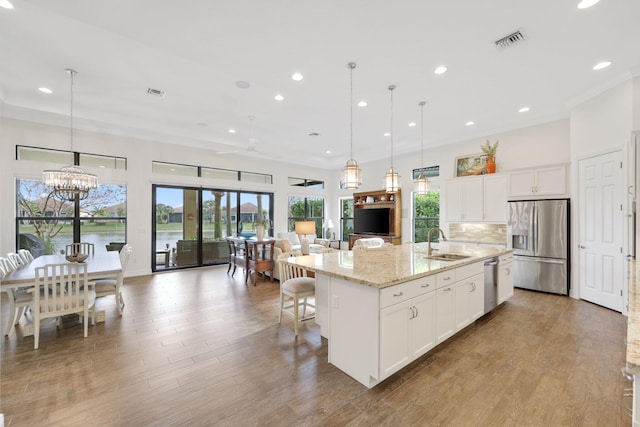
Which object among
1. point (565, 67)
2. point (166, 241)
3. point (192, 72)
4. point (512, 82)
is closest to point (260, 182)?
point (166, 241)

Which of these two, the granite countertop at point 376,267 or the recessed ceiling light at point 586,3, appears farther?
the recessed ceiling light at point 586,3

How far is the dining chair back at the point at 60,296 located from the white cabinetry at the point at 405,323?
3.42 metres

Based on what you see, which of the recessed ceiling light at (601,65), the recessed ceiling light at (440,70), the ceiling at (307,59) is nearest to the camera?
the ceiling at (307,59)

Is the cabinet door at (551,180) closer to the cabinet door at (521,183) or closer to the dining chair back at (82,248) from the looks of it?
the cabinet door at (521,183)

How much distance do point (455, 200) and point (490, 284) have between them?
Result: 299cm

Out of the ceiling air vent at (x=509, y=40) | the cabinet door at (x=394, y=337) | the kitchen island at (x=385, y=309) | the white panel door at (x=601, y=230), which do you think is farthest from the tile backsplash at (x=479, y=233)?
the cabinet door at (x=394, y=337)

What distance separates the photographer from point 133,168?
623 cm

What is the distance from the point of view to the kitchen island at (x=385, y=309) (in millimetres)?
2125

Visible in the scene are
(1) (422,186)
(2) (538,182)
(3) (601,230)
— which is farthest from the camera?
(2) (538,182)

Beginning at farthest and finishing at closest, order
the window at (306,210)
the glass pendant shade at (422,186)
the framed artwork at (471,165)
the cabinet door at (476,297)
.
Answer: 1. the window at (306,210)
2. the framed artwork at (471,165)
3. the glass pendant shade at (422,186)
4. the cabinet door at (476,297)

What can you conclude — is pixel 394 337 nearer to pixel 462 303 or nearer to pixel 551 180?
pixel 462 303

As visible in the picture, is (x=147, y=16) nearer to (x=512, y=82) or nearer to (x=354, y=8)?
(x=354, y=8)

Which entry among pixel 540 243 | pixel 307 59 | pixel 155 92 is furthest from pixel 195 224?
pixel 540 243

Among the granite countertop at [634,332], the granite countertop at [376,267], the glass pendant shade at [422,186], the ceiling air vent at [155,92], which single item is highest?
the ceiling air vent at [155,92]
